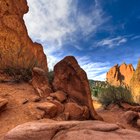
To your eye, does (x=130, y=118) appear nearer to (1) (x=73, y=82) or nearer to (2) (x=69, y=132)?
(1) (x=73, y=82)

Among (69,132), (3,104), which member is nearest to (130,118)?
(3,104)

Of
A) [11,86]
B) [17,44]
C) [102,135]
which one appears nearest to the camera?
[102,135]

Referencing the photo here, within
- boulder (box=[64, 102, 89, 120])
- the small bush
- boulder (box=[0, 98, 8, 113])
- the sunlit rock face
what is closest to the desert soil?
boulder (box=[0, 98, 8, 113])

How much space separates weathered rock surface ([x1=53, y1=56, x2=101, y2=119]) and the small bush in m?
5.25

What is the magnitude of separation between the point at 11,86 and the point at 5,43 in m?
4.77

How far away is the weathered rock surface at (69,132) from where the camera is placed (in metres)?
4.04

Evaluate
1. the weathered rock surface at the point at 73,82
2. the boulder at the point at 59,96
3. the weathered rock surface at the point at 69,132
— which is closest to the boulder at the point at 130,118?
the weathered rock surface at the point at 73,82

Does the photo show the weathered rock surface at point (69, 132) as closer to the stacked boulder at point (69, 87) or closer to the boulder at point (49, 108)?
the boulder at point (49, 108)

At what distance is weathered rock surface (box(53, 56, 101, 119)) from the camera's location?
25.2 ft

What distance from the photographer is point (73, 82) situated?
785 centimetres

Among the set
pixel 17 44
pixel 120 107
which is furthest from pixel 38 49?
pixel 120 107

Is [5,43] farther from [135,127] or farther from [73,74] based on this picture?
[135,127]

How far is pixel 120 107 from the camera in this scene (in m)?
12.1

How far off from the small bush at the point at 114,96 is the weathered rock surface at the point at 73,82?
207 inches
